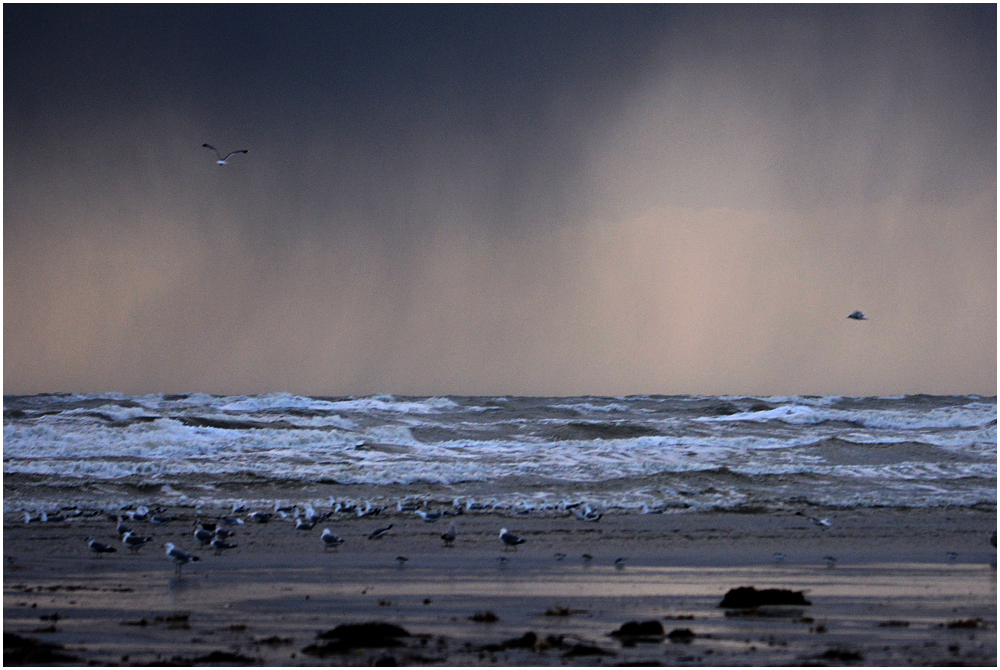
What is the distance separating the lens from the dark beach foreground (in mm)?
6238

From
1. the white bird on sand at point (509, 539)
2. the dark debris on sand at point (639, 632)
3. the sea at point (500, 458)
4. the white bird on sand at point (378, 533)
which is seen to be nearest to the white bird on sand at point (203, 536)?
the white bird on sand at point (378, 533)

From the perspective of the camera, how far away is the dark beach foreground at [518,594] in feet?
20.5

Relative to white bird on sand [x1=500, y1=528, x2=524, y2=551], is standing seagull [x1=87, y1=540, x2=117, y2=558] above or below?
below

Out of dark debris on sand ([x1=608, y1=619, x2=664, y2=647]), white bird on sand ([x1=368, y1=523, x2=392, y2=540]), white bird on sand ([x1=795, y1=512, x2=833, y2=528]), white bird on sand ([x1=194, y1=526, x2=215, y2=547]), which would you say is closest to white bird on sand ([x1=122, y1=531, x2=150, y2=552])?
white bird on sand ([x1=194, y1=526, x2=215, y2=547])

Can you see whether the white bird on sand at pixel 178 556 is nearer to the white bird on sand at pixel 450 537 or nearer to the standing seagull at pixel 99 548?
the standing seagull at pixel 99 548

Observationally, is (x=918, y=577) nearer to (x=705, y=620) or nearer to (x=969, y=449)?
(x=705, y=620)

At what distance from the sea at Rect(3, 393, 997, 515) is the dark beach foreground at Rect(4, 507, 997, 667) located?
219 cm

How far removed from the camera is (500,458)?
21.3m

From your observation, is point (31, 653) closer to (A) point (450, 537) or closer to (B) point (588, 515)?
(A) point (450, 537)

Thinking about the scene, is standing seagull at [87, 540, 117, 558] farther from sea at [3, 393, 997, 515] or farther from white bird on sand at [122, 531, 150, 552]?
sea at [3, 393, 997, 515]

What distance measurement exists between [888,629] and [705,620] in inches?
50.0

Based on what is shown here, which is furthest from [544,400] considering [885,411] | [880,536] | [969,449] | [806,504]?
[880,536]

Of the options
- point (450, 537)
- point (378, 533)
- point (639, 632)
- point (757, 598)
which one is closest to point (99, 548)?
point (378, 533)

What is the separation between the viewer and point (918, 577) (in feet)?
29.8
